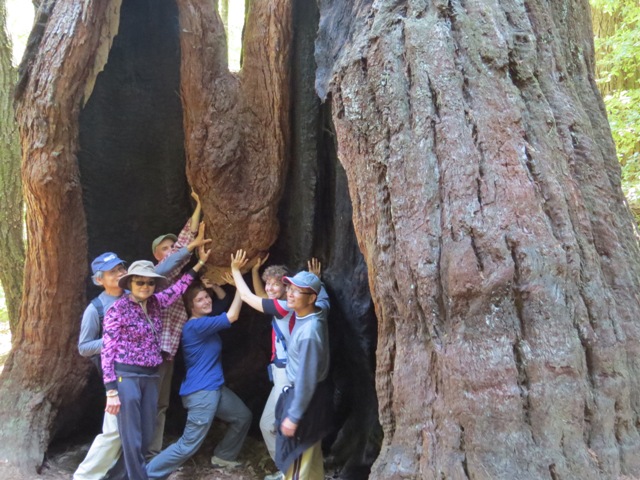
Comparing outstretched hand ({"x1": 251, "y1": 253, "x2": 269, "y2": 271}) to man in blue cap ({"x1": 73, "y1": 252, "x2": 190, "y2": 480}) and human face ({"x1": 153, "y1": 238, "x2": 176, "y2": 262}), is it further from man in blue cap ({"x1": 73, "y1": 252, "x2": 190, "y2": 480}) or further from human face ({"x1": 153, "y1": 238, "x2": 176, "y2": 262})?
man in blue cap ({"x1": 73, "y1": 252, "x2": 190, "y2": 480})

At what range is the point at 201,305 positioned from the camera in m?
4.57

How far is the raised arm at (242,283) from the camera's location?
14.0ft

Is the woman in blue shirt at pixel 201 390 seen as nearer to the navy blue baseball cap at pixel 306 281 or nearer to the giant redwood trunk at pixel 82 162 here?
the giant redwood trunk at pixel 82 162

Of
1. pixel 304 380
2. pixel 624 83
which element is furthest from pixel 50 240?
pixel 624 83

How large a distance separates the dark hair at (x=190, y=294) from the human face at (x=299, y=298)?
1216mm

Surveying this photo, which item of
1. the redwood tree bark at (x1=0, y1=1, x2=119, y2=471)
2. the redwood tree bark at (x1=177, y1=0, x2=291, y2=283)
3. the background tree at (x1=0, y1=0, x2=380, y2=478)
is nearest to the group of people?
Answer: the redwood tree bark at (x1=177, y1=0, x2=291, y2=283)

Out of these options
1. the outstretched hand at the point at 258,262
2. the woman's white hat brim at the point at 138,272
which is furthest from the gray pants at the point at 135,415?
the outstretched hand at the point at 258,262

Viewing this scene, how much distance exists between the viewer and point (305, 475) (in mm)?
3834

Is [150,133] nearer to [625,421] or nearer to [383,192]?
[383,192]

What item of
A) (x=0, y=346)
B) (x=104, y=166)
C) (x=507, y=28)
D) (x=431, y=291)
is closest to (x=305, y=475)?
(x=431, y=291)

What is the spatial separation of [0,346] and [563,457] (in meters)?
10.3

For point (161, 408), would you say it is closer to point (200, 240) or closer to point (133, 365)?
point (133, 365)

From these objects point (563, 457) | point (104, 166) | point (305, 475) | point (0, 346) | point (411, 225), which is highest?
point (104, 166)

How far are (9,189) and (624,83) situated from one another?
9.53 m
